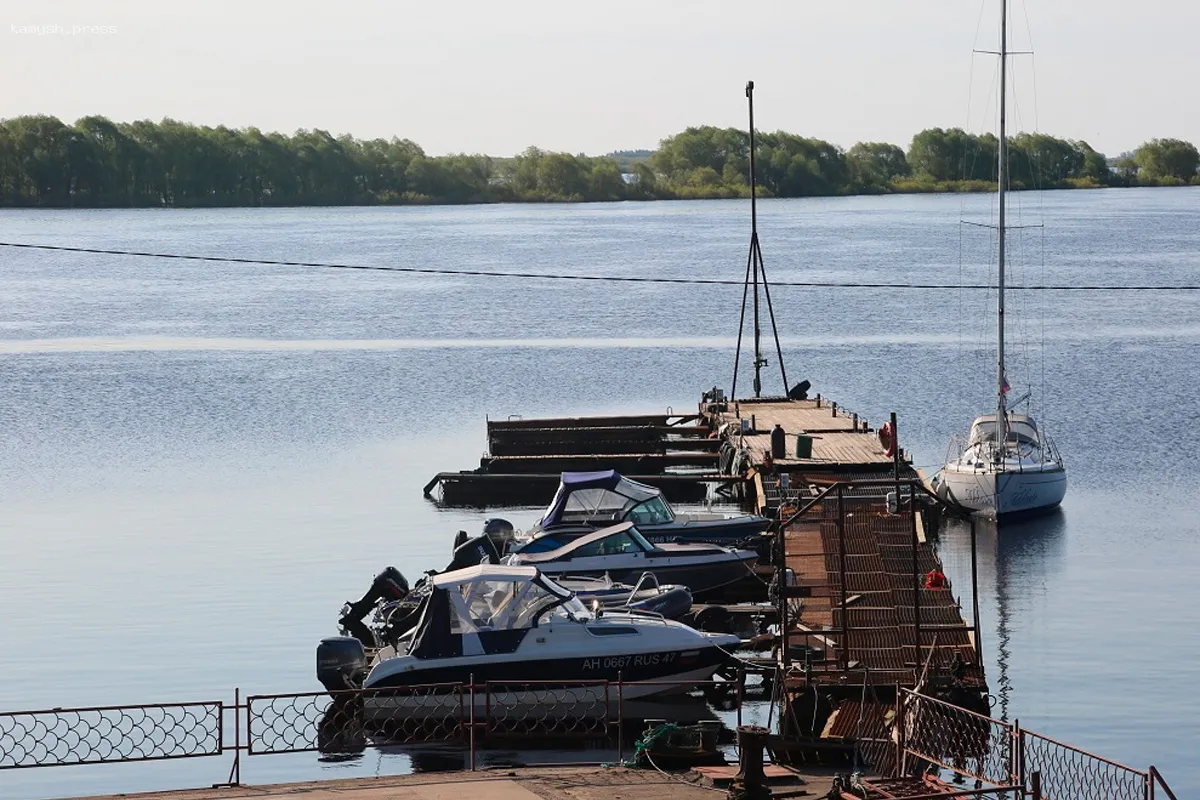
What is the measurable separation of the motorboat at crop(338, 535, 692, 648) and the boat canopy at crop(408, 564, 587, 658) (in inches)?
72.6

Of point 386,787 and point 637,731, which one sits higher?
point 386,787

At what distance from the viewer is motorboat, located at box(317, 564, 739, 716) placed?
27453 millimetres

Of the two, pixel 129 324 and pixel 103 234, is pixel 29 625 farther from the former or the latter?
pixel 103 234

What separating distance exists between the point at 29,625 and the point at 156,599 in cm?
297

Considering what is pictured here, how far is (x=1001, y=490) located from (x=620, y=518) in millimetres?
12166

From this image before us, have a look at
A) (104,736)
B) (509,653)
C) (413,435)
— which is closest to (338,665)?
(509,653)

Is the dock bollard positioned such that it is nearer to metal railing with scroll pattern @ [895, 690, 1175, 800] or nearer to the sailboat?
metal railing with scroll pattern @ [895, 690, 1175, 800]

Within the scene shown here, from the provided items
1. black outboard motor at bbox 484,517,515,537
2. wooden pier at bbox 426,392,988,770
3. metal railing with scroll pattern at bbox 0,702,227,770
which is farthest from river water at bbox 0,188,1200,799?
black outboard motor at bbox 484,517,515,537

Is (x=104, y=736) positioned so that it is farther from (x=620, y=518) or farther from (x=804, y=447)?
(x=804, y=447)

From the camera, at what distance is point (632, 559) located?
3441 centimetres

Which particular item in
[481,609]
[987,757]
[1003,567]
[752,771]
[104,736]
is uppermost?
[752,771]

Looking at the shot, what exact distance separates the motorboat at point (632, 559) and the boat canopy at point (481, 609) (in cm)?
569

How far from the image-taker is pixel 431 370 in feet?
253

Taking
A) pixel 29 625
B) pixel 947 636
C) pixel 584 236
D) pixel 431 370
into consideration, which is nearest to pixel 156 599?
pixel 29 625
